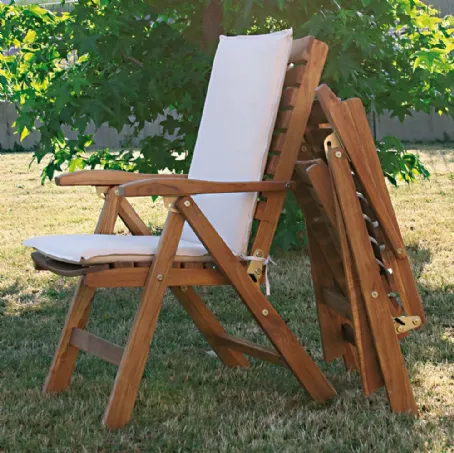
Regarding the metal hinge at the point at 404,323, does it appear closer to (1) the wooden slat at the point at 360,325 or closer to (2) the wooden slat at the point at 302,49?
(1) the wooden slat at the point at 360,325

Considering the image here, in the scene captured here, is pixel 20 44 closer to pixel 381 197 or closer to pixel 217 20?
pixel 217 20

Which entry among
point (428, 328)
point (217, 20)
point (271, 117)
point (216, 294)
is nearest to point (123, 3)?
point (217, 20)

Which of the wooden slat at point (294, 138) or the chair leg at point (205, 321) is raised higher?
the wooden slat at point (294, 138)

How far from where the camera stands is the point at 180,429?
2320mm

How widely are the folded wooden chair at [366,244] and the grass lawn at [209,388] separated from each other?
17 cm

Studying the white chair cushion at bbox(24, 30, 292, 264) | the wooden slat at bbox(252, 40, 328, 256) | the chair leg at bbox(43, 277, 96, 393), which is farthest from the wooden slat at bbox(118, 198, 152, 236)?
the wooden slat at bbox(252, 40, 328, 256)

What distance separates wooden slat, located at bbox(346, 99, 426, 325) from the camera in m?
2.29

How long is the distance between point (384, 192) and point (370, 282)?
26cm

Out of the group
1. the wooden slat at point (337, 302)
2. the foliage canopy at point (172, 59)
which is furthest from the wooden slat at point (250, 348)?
the foliage canopy at point (172, 59)

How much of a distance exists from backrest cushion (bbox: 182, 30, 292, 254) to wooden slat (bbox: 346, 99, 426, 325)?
0.38 metres

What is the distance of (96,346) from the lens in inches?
98.7

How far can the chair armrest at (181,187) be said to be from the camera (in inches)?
86.4

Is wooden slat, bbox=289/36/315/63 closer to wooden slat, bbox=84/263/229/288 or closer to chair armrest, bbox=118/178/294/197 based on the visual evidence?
chair armrest, bbox=118/178/294/197

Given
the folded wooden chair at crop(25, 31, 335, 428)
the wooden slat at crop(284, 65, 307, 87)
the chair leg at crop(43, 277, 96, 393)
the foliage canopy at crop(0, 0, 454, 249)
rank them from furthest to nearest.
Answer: the foliage canopy at crop(0, 0, 454, 249)
the chair leg at crop(43, 277, 96, 393)
the wooden slat at crop(284, 65, 307, 87)
the folded wooden chair at crop(25, 31, 335, 428)
